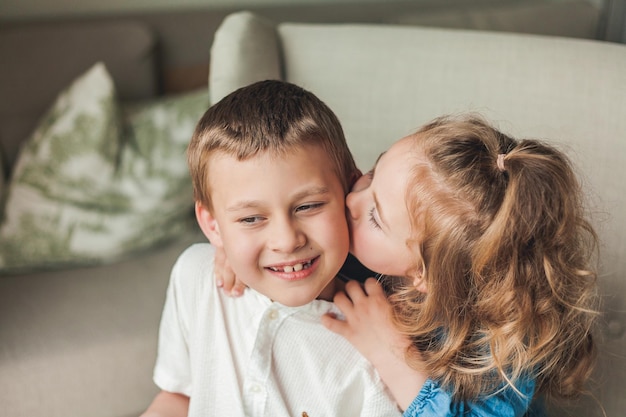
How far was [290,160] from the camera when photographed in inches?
35.6

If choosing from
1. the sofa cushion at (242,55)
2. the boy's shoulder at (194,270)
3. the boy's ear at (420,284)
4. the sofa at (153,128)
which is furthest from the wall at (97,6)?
the boy's ear at (420,284)

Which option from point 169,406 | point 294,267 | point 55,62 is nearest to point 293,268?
point 294,267

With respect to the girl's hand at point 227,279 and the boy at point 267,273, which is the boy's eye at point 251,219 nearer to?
the boy at point 267,273

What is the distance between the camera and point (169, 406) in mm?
1155

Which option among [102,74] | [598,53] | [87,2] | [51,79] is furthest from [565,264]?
[87,2]

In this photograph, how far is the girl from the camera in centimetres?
88

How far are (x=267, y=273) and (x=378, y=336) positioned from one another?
7.7 inches

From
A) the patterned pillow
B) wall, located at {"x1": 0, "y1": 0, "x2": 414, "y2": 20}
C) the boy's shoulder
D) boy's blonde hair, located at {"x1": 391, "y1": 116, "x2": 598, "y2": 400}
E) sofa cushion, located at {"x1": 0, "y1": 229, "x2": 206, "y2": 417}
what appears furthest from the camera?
wall, located at {"x1": 0, "y1": 0, "x2": 414, "y2": 20}

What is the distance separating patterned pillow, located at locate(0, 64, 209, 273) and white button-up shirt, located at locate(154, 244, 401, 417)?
643 mm

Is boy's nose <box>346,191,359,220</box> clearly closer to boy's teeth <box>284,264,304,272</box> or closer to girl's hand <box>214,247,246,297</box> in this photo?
boy's teeth <box>284,264,304,272</box>

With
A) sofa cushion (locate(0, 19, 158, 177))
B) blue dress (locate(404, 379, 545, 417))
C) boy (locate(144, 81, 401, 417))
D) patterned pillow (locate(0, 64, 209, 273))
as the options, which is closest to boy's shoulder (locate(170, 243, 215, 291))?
boy (locate(144, 81, 401, 417))

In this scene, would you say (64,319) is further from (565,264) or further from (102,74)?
(565,264)

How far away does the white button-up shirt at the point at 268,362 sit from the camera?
1024 mm

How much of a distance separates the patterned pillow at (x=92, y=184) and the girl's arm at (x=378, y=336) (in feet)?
2.66
